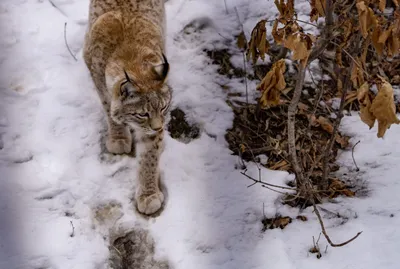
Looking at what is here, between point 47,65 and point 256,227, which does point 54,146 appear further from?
point 256,227

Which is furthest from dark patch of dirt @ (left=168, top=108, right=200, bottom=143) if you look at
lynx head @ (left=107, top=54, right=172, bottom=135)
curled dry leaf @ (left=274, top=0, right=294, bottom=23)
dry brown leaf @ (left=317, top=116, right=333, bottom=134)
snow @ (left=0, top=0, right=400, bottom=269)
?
curled dry leaf @ (left=274, top=0, right=294, bottom=23)

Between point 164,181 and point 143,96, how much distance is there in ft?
2.21

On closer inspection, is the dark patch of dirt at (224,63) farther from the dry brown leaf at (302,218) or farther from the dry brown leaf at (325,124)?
the dry brown leaf at (302,218)

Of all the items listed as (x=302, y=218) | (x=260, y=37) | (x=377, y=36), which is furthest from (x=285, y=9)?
(x=302, y=218)

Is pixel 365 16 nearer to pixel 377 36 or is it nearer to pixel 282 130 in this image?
pixel 377 36

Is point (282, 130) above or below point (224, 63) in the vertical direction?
below

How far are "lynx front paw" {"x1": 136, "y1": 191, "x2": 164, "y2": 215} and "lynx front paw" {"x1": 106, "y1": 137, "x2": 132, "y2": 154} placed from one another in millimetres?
424

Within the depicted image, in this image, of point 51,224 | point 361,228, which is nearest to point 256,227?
point 361,228

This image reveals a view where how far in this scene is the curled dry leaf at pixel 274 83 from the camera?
225cm

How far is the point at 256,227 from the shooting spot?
2.89m

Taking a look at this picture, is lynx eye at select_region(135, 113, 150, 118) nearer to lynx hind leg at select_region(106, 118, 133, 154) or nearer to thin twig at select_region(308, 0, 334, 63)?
lynx hind leg at select_region(106, 118, 133, 154)

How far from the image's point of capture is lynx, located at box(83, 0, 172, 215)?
111 inches

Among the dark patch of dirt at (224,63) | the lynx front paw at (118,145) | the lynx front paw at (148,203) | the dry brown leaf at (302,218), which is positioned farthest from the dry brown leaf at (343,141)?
the lynx front paw at (118,145)

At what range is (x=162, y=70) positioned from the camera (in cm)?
277
